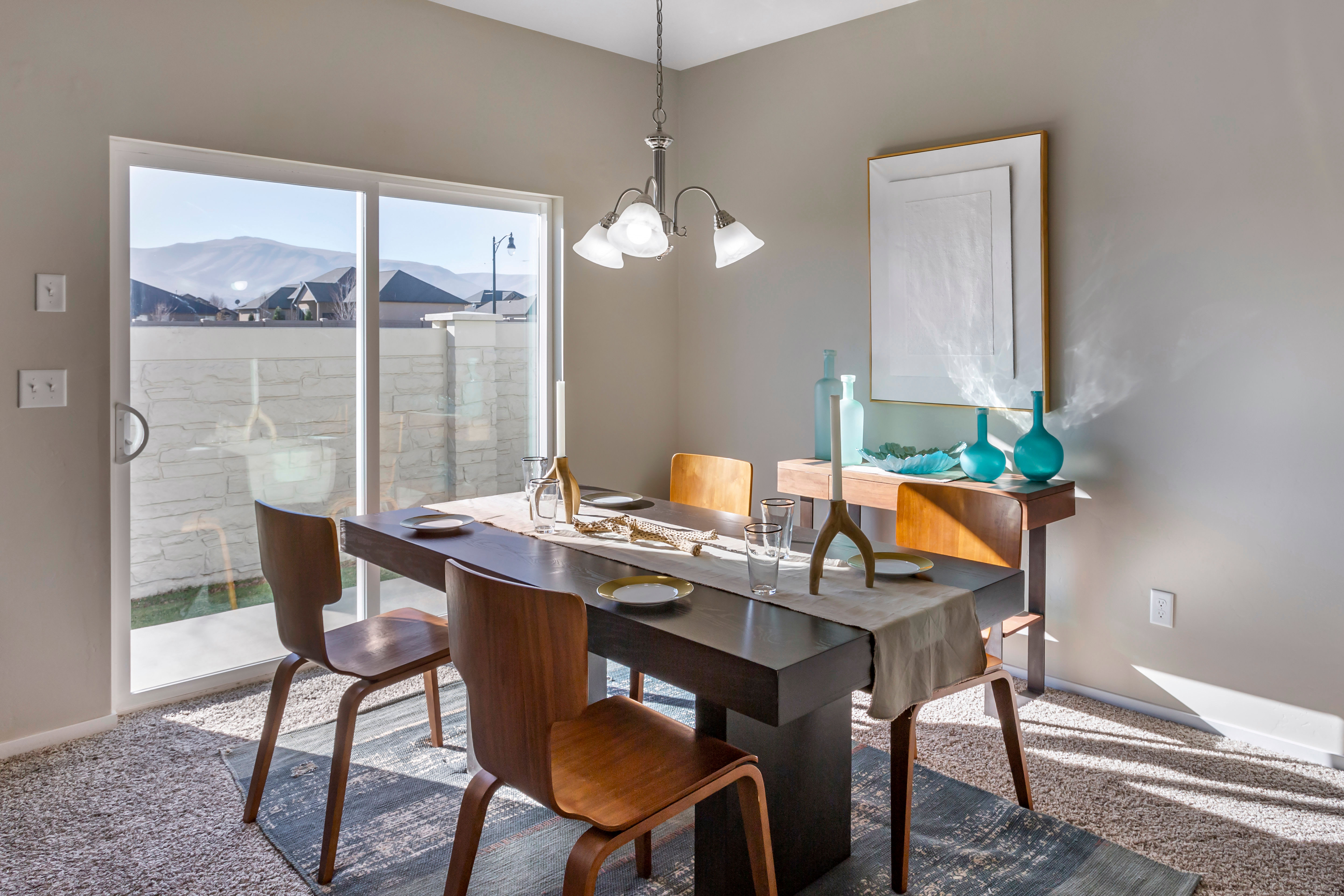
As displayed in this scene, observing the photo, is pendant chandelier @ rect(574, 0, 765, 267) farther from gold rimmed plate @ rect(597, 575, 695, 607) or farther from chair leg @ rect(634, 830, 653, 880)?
chair leg @ rect(634, 830, 653, 880)

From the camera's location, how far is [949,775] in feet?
8.25

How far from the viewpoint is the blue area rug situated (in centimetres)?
199

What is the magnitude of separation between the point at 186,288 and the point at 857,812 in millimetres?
2708

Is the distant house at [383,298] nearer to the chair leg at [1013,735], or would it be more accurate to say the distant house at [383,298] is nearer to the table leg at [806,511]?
the table leg at [806,511]

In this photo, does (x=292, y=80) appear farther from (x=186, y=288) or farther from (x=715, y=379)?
(x=715, y=379)

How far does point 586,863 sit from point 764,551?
664 millimetres

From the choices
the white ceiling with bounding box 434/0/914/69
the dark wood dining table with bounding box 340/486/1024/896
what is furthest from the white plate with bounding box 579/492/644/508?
the white ceiling with bounding box 434/0/914/69

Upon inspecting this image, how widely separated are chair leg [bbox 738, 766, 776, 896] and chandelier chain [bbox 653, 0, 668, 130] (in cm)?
154

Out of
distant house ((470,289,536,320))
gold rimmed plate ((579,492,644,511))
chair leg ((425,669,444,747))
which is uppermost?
distant house ((470,289,536,320))

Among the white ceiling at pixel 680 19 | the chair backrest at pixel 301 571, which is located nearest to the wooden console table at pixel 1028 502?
the chair backrest at pixel 301 571

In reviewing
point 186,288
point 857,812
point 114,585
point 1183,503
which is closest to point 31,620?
point 114,585

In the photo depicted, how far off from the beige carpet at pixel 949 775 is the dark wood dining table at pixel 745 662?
2.48 feet

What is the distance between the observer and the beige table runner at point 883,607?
162 centimetres

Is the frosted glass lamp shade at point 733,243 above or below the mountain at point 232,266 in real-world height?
below
